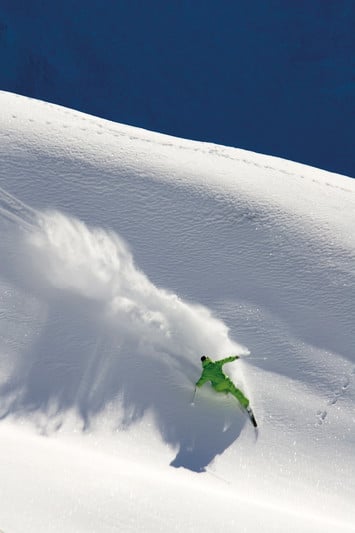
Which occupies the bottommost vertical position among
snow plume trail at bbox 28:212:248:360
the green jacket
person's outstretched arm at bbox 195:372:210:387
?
person's outstretched arm at bbox 195:372:210:387

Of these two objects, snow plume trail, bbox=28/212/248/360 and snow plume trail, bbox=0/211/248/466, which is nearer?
snow plume trail, bbox=0/211/248/466

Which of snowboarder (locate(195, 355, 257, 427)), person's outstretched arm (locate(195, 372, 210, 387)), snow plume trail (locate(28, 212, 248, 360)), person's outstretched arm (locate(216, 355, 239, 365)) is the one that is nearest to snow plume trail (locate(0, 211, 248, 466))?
snow plume trail (locate(28, 212, 248, 360))

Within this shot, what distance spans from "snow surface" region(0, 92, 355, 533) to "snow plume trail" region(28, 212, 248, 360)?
0.09ft

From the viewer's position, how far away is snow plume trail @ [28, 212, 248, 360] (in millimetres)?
10438

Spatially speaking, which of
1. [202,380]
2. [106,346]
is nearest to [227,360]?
[202,380]

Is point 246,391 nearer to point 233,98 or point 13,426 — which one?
point 13,426

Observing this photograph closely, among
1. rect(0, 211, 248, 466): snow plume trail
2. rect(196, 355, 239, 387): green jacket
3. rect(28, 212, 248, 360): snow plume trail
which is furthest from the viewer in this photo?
rect(28, 212, 248, 360): snow plume trail

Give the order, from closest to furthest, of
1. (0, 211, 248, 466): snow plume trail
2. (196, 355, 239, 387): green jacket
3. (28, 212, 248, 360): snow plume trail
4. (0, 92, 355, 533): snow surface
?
(0, 92, 355, 533): snow surface → (0, 211, 248, 466): snow plume trail → (196, 355, 239, 387): green jacket → (28, 212, 248, 360): snow plume trail

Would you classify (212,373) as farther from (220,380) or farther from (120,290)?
(120,290)

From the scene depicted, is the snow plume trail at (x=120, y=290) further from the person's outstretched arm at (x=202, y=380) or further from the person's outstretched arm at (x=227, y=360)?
the person's outstretched arm at (x=202, y=380)

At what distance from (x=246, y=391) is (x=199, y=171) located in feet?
14.8

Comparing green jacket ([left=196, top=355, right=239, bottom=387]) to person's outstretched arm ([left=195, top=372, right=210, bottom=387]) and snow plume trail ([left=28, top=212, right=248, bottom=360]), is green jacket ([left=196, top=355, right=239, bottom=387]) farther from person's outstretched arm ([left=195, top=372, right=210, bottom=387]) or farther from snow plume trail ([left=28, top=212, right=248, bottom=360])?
snow plume trail ([left=28, top=212, right=248, bottom=360])

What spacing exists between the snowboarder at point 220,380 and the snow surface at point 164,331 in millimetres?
175

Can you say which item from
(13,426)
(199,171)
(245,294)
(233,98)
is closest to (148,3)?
(233,98)
